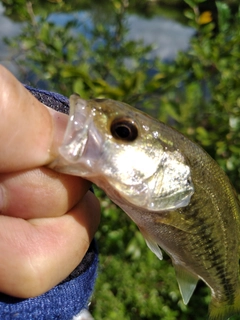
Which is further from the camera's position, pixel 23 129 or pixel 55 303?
pixel 55 303

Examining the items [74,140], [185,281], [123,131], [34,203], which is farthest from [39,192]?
[185,281]

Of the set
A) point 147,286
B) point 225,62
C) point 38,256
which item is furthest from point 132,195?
point 147,286

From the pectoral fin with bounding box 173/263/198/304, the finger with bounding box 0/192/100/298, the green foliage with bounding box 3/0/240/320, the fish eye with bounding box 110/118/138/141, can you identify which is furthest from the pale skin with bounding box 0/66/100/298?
the green foliage with bounding box 3/0/240/320

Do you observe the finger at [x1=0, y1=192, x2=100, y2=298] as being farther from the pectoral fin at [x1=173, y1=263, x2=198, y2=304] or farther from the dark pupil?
the pectoral fin at [x1=173, y1=263, x2=198, y2=304]

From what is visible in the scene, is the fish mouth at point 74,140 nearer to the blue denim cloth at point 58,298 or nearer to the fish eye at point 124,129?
the fish eye at point 124,129

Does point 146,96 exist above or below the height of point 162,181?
below

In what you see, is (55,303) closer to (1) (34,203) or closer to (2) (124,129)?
(1) (34,203)

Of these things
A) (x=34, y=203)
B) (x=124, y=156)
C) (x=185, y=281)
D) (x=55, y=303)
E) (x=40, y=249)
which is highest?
(x=124, y=156)
